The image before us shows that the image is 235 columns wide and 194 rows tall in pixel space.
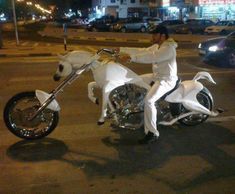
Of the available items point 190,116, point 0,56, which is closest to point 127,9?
point 0,56

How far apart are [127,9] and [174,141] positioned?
68.5m

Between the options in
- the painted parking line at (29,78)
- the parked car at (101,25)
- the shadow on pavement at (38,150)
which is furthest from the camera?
the parked car at (101,25)

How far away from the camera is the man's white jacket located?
20.0 feet

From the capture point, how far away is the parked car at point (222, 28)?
3734 centimetres

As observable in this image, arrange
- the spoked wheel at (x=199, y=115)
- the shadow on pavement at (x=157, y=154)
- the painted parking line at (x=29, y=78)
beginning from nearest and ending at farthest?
the shadow on pavement at (x=157, y=154), the spoked wheel at (x=199, y=115), the painted parking line at (x=29, y=78)

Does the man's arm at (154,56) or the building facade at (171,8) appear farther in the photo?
the building facade at (171,8)

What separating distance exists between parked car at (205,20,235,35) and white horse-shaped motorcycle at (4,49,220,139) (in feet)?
105

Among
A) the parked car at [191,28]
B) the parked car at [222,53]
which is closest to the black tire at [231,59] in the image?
the parked car at [222,53]

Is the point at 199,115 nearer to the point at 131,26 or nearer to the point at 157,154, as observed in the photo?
the point at 157,154

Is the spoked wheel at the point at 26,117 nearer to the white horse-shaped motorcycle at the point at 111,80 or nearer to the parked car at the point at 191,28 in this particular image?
the white horse-shaped motorcycle at the point at 111,80

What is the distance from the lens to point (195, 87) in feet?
22.4

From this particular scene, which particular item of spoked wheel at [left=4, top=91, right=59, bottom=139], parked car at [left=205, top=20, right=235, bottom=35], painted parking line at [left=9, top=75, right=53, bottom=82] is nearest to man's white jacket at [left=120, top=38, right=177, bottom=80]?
spoked wheel at [left=4, top=91, right=59, bottom=139]

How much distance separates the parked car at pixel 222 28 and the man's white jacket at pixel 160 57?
1266 inches

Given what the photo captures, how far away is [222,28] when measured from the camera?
37562 mm
